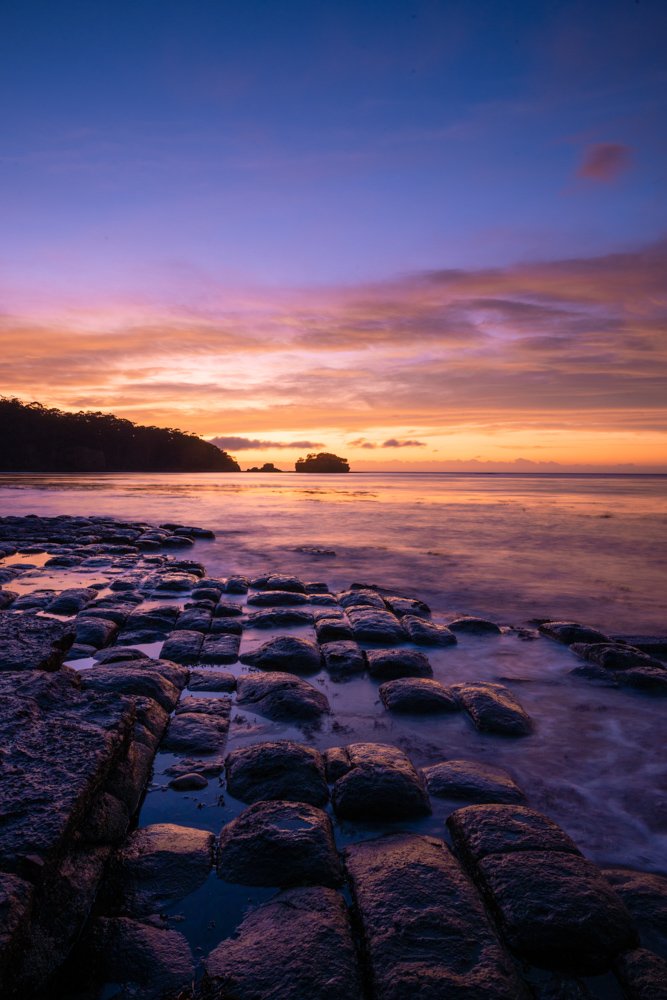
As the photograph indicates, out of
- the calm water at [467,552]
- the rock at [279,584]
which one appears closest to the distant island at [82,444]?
the calm water at [467,552]

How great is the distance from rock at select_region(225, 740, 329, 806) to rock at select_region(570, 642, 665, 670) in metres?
2.97

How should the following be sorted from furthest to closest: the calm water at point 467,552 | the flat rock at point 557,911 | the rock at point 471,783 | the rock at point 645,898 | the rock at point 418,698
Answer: the calm water at point 467,552 < the rock at point 418,698 < the rock at point 471,783 < the rock at point 645,898 < the flat rock at point 557,911

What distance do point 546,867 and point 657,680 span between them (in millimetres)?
2792

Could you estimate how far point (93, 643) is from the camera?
15.9 feet

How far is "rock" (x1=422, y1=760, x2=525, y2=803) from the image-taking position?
268cm

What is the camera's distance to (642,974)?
5.50 feet

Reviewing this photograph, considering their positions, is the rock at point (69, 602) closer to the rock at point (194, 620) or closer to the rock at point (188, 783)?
the rock at point (194, 620)

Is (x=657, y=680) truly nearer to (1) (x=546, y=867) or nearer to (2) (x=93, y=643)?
(1) (x=546, y=867)

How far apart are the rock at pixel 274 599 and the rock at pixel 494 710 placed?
3.11m

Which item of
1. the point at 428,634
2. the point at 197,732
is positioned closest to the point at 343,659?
the point at 428,634

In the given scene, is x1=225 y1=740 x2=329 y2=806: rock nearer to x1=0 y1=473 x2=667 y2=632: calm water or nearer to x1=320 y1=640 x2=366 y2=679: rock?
x1=320 y1=640 x2=366 y2=679: rock

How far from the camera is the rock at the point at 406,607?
6492 mm

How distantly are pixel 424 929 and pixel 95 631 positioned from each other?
4006 mm

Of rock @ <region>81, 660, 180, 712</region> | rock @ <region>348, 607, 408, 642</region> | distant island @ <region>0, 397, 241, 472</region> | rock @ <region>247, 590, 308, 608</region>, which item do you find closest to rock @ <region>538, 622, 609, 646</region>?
rock @ <region>348, 607, 408, 642</region>
